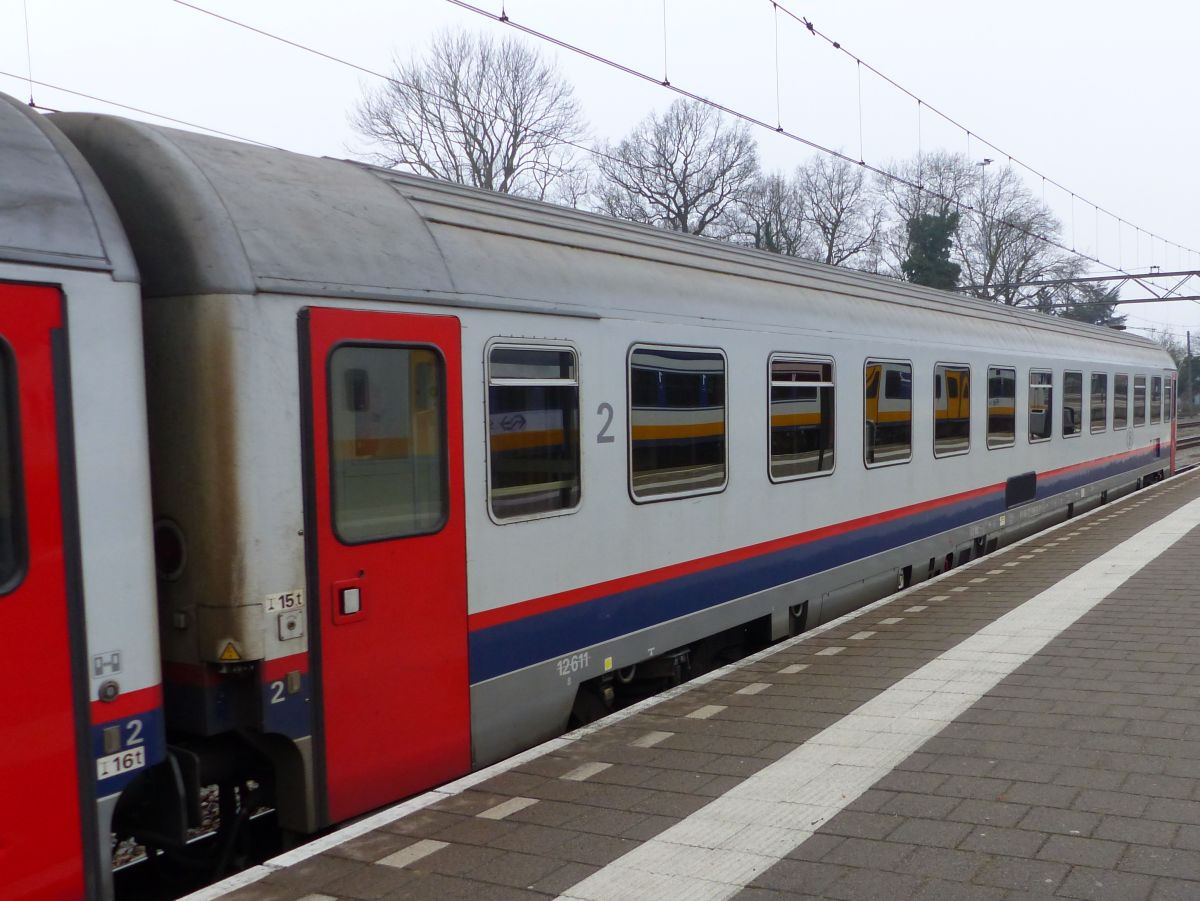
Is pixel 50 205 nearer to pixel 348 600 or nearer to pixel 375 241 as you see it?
pixel 375 241

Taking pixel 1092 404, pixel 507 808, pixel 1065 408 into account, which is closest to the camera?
pixel 507 808

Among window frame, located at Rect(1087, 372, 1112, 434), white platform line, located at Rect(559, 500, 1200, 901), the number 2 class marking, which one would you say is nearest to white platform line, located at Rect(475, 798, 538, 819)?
white platform line, located at Rect(559, 500, 1200, 901)

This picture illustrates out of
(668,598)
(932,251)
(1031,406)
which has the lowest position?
(668,598)

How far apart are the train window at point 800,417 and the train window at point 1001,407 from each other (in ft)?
14.6

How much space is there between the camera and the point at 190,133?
180 inches

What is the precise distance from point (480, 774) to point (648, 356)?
262 centimetres

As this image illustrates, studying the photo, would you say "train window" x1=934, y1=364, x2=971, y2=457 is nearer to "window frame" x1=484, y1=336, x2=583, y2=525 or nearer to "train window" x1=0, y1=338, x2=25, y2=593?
"window frame" x1=484, y1=336, x2=583, y2=525

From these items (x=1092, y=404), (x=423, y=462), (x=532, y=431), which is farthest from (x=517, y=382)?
(x=1092, y=404)

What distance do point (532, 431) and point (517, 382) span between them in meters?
0.27

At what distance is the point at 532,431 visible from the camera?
18.2 feet

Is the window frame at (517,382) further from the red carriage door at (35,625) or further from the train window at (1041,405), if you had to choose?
the train window at (1041,405)

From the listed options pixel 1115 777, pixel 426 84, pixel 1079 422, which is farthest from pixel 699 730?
pixel 426 84

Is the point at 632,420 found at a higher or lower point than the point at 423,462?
higher

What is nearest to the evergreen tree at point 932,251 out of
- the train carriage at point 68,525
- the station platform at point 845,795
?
the station platform at point 845,795
